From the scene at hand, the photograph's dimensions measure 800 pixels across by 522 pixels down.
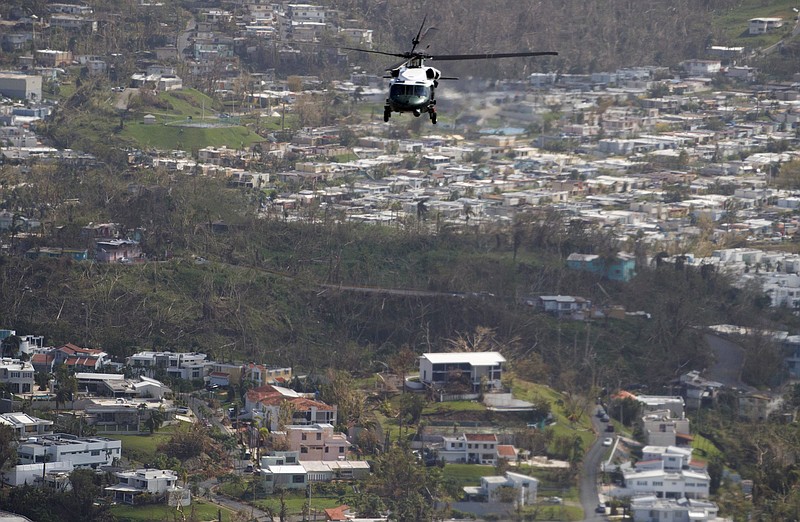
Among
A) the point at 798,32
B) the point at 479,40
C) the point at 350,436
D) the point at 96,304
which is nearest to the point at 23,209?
the point at 96,304

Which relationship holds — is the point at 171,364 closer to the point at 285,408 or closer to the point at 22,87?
the point at 285,408

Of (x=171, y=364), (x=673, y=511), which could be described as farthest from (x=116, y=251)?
(x=673, y=511)

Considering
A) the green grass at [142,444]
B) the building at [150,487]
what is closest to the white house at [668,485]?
the building at [150,487]

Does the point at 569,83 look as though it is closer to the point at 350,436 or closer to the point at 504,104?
the point at 504,104

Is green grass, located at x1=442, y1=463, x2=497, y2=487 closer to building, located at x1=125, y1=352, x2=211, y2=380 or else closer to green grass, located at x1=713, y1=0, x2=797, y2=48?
building, located at x1=125, y1=352, x2=211, y2=380

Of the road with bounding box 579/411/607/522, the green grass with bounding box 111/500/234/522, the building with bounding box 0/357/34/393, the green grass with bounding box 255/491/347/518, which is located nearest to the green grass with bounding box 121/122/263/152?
the building with bounding box 0/357/34/393

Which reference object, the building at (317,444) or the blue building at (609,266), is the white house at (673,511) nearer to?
the building at (317,444)
